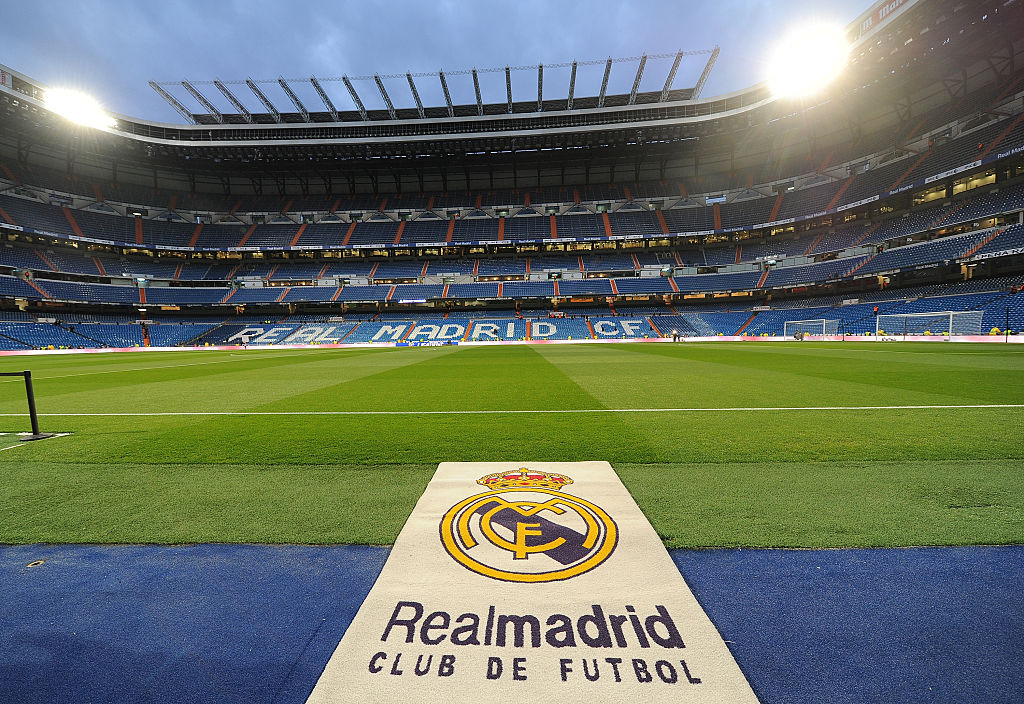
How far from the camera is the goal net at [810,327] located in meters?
33.8

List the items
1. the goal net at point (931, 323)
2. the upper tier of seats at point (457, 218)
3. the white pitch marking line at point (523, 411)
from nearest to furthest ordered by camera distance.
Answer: the white pitch marking line at point (523, 411), the goal net at point (931, 323), the upper tier of seats at point (457, 218)

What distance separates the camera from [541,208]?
53625mm

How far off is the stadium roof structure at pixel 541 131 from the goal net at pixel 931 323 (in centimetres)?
2166

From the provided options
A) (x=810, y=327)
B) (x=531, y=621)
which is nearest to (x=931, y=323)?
(x=810, y=327)

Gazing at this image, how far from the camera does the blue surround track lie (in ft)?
4.14

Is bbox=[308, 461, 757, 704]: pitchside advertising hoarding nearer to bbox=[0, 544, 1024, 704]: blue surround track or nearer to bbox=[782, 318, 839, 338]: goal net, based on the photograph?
bbox=[0, 544, 1024, 704]: blue surround track

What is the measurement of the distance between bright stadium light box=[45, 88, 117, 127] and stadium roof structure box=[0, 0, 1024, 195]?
0.83 metres

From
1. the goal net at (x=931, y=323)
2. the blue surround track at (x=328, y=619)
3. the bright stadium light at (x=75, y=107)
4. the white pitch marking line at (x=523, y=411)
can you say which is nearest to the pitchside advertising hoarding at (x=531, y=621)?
the blue surround track at (x=328, y=619)

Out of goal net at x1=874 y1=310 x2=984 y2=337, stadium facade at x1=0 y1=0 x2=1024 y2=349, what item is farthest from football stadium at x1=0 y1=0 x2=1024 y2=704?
stadium facade at x1=0 y1=0 x2=1024 y2=349

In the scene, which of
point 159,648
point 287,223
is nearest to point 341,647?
point 159,648

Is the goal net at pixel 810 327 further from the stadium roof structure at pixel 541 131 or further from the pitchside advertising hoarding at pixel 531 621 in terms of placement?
the pitchside advertising hoarding at pixel 531 621

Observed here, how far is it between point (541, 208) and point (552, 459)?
54.4m

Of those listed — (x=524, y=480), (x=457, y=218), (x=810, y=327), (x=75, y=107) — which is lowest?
(x=810, y=327)

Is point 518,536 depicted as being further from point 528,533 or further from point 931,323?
point 931,323
